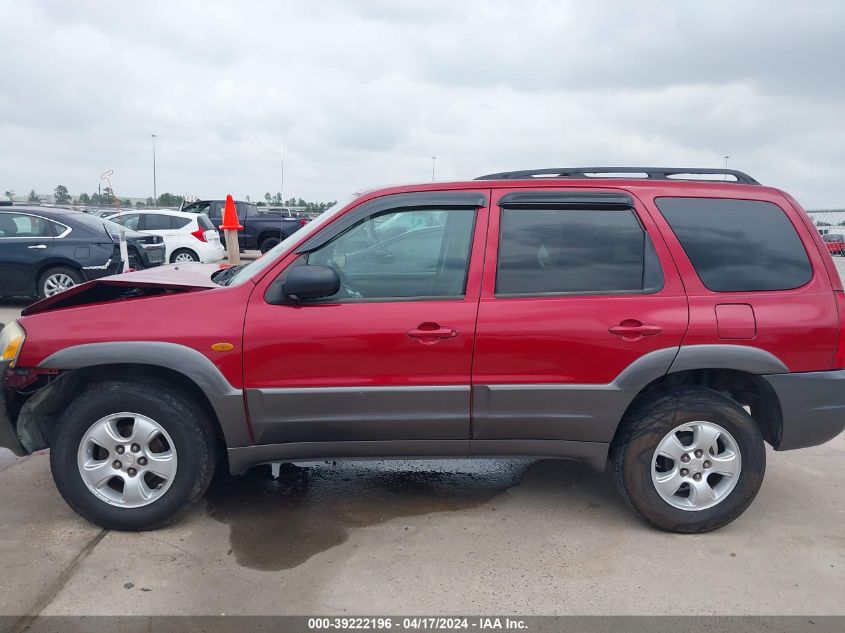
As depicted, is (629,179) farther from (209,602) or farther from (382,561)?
(209,602)

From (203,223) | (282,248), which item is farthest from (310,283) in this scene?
(203,223)

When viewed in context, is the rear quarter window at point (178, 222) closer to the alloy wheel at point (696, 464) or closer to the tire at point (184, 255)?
the tire at point (184, 255)

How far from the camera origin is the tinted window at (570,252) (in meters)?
3.41

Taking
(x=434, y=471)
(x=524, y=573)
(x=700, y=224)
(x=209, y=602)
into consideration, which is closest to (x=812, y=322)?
(x=700, y=224)

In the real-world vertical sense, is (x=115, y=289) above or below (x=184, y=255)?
above

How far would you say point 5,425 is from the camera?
338 cm

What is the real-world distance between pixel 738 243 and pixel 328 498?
8.75 ft

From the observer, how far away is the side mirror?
126 inches

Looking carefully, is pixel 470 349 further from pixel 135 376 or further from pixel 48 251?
pixel 48 251

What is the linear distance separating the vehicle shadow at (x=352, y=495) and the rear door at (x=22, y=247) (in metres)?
7.07

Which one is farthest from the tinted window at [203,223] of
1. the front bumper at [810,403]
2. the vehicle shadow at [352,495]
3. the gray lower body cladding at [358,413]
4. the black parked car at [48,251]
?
the front bumper at [810,403]

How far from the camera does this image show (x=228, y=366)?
129 inches

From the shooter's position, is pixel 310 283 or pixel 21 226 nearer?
pixel 310 283

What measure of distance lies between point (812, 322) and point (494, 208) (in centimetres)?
171
